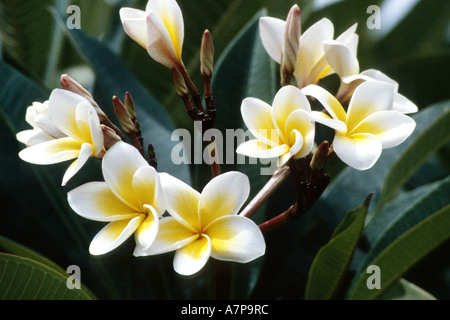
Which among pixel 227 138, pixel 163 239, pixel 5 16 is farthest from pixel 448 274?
pixel 5 16

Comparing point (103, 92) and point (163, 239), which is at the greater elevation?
point (103, 92)

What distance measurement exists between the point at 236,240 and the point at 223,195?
0.05m

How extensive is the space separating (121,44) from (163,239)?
777 millimetres

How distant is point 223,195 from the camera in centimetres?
49

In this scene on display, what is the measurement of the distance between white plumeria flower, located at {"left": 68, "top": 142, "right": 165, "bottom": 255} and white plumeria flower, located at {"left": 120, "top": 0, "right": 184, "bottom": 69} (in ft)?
0.46

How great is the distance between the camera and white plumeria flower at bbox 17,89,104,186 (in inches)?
19.7

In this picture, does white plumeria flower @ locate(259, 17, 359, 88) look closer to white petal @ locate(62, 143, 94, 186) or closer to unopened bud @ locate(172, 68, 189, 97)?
unopened bud @ locate(172, 68, 189, 97)

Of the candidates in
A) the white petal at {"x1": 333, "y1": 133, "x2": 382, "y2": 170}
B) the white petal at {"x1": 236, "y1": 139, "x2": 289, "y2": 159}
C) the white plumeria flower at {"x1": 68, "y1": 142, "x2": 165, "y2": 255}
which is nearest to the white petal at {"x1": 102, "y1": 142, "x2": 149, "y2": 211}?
the white plumeria flower at {"x1": 68, "y1": 142, "x2": 165, "y2": 255}

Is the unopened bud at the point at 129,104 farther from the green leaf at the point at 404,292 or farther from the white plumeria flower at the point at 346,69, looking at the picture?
the green leaf at the point at 404,292

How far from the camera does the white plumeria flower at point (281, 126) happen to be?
49 centimetres

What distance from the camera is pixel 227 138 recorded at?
80 centimetres

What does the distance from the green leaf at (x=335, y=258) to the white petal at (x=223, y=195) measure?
17 centimetres

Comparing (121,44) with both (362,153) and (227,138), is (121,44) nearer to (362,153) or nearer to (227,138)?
(227,138)

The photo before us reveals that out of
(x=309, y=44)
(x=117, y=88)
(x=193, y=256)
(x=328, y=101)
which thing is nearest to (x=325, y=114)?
(x=328, y=101)
